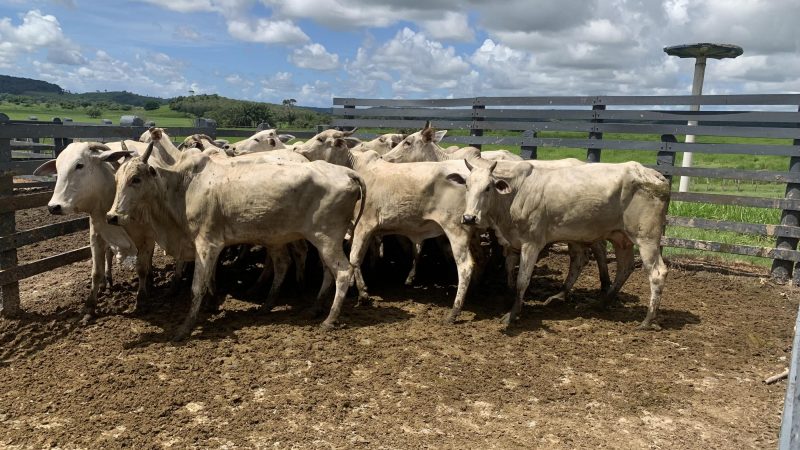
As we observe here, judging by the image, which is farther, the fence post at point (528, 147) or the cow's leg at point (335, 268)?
the fence post at point (528, 147)

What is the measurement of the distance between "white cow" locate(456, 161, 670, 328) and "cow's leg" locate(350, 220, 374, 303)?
1569 mm

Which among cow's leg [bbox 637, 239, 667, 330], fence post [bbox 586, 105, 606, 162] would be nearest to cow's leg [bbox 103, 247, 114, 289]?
cow's leg [bbox 637, 239, 667, 330]

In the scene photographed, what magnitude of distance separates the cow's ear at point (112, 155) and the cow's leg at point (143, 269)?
1179mm

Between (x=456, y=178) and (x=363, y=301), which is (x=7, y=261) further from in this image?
(x=456, y=178)

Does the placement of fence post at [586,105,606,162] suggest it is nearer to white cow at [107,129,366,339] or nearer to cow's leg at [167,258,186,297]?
white cow at [107,129,366,339]

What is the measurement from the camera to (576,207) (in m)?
7.61

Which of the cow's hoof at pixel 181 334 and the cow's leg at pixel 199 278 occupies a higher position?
the cow's leg at pixel 199 278

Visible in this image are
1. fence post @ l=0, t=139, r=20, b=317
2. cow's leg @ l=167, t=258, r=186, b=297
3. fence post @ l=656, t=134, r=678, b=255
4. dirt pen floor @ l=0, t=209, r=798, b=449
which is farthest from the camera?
fence post @ l=656, t=134, r=678, b=255

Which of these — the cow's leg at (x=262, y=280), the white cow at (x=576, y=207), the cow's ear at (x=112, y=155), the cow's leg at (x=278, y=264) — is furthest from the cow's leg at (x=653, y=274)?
the cow's ear at (x=112, y=155)

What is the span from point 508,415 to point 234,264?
5802 millimetres

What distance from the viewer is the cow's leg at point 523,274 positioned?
24.7 ft

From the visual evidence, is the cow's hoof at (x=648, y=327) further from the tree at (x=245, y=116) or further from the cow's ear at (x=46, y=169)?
the tree at (x=245, y=116)

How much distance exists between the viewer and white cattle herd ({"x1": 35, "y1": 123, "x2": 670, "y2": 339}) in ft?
22.8

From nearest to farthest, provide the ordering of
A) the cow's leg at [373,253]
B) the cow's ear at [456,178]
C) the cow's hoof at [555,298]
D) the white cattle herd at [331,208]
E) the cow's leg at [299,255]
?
the white cattle herd at [331,208] → the cow's ear at [456,178] → the cow's leg at [299,255] → the cow's hoof at [555,298] → the cow's leg at [373,253]
